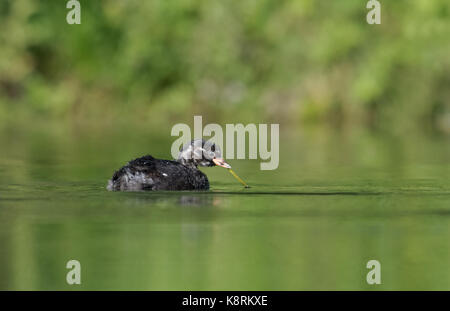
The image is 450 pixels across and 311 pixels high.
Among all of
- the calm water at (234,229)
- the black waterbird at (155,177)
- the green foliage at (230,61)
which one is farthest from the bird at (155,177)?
the green foliage at (230,61)

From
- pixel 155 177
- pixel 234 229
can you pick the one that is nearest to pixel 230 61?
pixel 155 177

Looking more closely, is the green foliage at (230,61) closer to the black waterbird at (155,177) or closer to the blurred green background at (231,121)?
the blurred green background at (231,121)

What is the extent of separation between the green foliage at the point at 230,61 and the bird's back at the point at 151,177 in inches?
879

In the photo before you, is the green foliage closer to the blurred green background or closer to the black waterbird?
the blurred green background

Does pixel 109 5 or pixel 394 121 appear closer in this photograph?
pixel 394 121

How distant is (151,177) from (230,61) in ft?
87.2

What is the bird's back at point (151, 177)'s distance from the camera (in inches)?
463

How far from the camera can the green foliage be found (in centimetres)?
3603

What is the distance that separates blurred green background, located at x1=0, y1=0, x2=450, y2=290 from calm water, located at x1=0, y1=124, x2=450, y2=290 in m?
0.03

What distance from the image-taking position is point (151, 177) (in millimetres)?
11766

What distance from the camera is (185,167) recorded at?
39.9 feet
